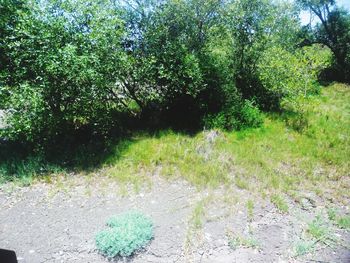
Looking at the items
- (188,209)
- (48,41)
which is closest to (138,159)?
(188,209)

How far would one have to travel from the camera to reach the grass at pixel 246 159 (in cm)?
727

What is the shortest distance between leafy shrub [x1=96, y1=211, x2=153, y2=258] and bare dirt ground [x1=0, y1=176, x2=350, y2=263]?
0.14m

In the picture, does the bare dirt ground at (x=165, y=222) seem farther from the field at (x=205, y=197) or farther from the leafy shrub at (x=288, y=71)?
the leafy shrub at (x=288, y=71)

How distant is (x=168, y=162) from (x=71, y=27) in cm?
471

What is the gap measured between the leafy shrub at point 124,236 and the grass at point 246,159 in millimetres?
1759

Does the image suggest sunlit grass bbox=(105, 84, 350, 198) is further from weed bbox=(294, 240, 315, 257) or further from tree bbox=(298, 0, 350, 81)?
tree bbox=(298, 0, 350, 81)

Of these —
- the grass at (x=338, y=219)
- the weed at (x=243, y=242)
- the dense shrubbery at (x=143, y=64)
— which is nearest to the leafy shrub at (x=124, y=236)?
the weed at (x=243, y=242)

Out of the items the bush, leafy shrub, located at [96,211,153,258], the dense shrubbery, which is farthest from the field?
the dense shrubbery

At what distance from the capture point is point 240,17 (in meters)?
10.2

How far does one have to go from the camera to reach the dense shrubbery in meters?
7.64

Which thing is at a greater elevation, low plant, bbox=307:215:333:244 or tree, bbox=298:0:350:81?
tree, bbox=298:0:350:81

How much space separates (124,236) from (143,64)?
236 inches

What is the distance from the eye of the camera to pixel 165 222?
229 inches

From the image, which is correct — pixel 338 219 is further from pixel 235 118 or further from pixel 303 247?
pixel 235 118
